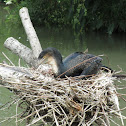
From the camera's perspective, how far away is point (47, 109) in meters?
3.55

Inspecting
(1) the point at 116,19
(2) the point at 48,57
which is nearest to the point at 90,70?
(2) the point at 48,57

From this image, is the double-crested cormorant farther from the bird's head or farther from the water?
the water

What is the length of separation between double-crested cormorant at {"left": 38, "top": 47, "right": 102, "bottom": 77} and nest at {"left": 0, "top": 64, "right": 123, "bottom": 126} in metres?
0.57

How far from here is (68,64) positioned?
452 centimetres

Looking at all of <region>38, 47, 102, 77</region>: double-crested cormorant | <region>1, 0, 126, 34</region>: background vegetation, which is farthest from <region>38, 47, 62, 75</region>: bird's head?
<region>1, 0, 126, 34</region>: background vegetation

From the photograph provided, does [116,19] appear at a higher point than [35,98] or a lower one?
higher

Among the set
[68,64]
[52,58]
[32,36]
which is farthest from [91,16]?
[52,58]

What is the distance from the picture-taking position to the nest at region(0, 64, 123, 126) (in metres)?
3.49

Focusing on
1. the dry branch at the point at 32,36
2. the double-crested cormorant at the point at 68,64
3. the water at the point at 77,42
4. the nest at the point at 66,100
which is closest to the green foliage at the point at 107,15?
the water at the point at 77,42

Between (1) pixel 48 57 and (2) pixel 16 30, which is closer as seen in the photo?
(1) pixel 48 57

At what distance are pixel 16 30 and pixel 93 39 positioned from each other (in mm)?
3758

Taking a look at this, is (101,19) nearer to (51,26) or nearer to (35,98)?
(51,26)

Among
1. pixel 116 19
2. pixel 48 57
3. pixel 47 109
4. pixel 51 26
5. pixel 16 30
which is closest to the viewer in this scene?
pixel 47 109

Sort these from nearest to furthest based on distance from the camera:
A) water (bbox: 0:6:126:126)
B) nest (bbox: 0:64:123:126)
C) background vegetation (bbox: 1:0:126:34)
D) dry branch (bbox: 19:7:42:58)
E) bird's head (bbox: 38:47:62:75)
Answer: nest (bbox: 0:64:123:126) < bird's head (bbox: 38:47:62:75) < dry branch (bbox: 19:7:42:58) < water (bbox: 0:6:126:126) < background vegetation (bbox: 1:0:126:34)
